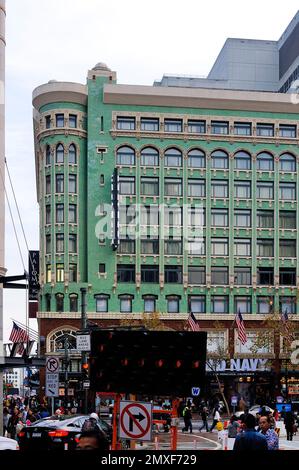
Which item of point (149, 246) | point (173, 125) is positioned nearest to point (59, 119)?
point (173, 125)

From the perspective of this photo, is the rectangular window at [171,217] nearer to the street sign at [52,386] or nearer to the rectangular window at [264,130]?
the rectangular window at [264,130]

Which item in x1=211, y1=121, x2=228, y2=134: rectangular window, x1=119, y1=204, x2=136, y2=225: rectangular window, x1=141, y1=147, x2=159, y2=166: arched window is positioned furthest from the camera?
x1=211, y1=121, x2=228, y2=134: rectangular window

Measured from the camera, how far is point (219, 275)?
80312 millimetres

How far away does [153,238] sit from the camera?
7875cm

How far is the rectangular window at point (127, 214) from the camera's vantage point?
3068 inches

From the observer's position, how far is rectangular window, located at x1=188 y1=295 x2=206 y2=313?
79312 millimetres

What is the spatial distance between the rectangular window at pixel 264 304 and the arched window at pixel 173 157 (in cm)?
1469

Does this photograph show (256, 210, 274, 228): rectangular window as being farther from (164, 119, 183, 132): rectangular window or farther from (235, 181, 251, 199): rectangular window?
(164, 119, 183, 132): rectangular window

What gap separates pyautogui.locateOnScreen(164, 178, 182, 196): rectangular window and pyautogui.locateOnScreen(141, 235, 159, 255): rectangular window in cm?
450

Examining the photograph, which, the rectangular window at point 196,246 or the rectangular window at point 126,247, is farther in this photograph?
the rectangular window at point 196,246

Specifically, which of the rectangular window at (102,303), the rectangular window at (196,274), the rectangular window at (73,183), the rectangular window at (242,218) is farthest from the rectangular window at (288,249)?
the rectangular window at (73,183)

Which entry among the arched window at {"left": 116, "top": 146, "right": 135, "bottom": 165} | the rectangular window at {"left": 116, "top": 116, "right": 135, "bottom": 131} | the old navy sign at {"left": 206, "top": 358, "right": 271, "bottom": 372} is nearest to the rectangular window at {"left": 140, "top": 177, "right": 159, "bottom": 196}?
the arched window at {"left": 116, "top": 146, "right": 135, "bottom": 165}
